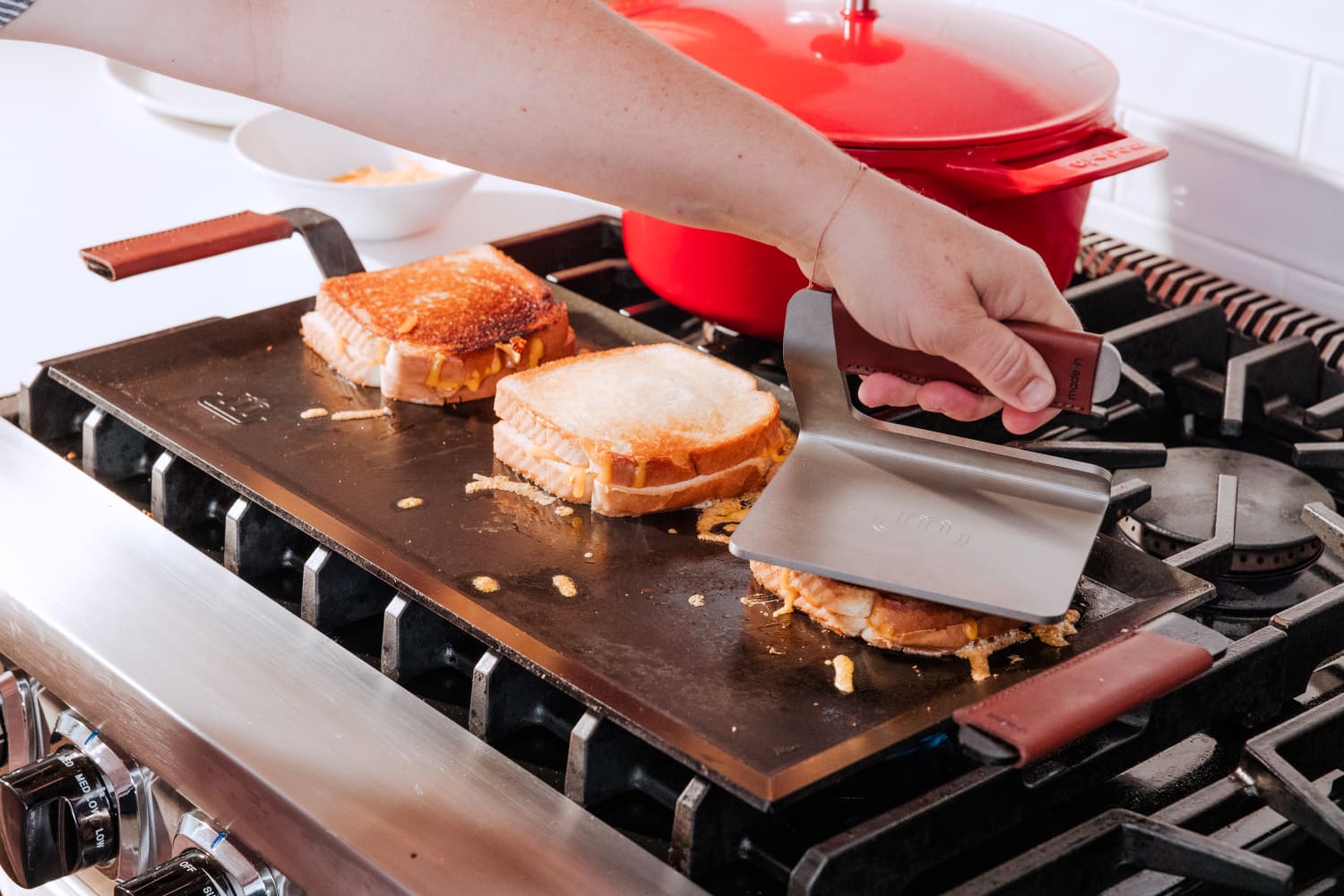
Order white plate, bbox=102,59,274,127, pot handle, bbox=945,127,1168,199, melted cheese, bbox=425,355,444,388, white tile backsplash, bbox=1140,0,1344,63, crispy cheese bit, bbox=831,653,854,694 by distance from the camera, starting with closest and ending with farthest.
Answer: crispy cheese bit, bbox=831,653,854,694
pot handle, bbox=945,127,1168,199
melted cheese, bbox=425,355,444,388
white tile backsplash, bbox=1140,0,1344,63
white plate, bbox=102,59,274,127

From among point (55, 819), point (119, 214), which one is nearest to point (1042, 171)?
point (55, 819)

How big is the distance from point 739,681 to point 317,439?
0.45 m

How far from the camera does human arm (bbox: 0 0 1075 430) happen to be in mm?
797

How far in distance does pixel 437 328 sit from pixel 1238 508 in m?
0.67

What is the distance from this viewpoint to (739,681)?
0.85 metres

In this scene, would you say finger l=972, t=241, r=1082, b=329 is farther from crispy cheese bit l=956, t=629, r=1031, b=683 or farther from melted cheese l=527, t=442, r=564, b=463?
melted cheese l=527, t=442, r=564, b=463

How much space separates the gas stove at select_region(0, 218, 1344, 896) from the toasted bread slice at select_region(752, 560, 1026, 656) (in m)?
0.02

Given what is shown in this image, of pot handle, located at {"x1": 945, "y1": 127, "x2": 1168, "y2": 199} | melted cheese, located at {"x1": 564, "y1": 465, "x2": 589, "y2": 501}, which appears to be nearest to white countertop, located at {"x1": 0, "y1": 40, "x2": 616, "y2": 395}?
melted cheese, located at {"x1": 564, "y1": 465, "x2": 589, "y2": 501}

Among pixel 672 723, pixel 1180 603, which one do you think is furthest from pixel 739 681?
pixel 1180 603

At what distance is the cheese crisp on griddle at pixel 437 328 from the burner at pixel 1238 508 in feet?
1.69

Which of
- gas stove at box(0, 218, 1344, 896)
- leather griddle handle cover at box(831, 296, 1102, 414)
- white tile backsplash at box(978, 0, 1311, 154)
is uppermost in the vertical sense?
white tile backsplash at box(978, 0, 1311, 154)

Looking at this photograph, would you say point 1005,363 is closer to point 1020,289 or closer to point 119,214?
point 1020,289

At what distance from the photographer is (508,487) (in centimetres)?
108

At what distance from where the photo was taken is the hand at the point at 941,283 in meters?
0.89
